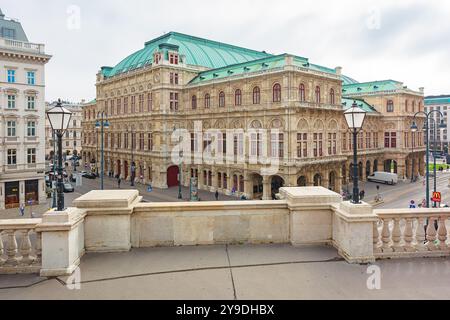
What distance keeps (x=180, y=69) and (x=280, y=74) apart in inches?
734

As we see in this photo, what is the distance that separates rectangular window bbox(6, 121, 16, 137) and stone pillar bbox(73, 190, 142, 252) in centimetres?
3621

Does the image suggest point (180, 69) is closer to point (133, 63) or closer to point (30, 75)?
point (133, 63)

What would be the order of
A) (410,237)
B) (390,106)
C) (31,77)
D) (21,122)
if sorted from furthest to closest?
(390,106) → (31,77) → (21,122) → (410,237)

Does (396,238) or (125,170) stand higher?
(396,238)

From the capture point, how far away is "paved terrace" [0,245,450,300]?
5.02 meters

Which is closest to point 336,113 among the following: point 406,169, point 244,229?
point 406,169

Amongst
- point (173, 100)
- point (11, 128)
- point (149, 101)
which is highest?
point (149, 101)

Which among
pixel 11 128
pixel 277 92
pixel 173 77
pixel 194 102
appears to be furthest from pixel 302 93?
pixel 11 128

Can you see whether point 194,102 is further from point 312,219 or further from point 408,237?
point 408,237

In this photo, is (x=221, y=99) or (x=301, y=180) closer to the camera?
(x=301, y=180)

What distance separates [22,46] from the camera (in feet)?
123

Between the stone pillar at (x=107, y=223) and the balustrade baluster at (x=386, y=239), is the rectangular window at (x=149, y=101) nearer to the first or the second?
the stone pillar at (x=107, y=223)

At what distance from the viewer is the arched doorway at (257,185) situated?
4189 cm

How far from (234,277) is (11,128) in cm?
3936
